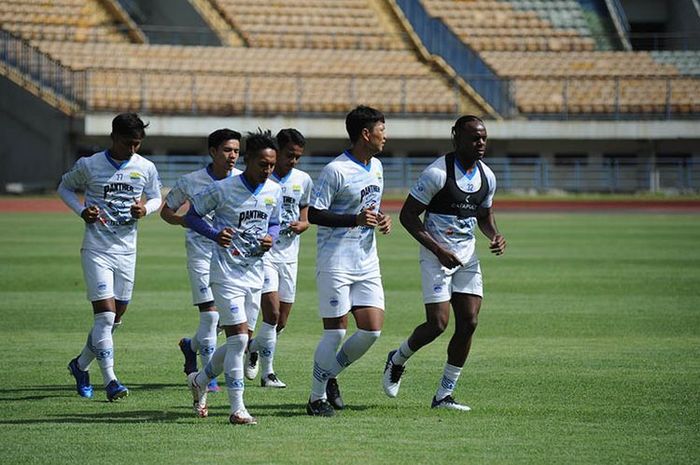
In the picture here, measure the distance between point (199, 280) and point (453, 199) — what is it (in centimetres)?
238

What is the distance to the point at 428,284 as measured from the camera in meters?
9.79

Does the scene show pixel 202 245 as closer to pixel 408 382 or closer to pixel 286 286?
pixel 286 286

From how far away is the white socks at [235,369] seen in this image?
29.8 feet


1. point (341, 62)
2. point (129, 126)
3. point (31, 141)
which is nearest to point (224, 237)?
point (129, 126)

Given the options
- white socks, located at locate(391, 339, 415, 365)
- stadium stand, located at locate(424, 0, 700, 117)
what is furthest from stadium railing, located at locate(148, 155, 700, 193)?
white socks, located at locate(391, 339, 415, 365)

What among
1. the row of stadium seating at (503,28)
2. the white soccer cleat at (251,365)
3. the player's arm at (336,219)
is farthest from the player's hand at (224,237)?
the row of stadium seating at (503,28)

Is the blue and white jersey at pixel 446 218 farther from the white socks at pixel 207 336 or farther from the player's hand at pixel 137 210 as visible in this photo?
the player's hand at pixel 137 210

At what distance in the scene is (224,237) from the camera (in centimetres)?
899

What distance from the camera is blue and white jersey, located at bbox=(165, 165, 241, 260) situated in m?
10.8

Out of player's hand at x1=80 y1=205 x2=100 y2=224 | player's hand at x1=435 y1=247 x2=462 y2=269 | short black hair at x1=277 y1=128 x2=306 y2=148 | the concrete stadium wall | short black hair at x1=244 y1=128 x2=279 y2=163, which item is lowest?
player's hand at x1=435 y1=247 x2=462 y2=269

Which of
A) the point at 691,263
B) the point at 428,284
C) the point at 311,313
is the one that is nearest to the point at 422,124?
the point at 691,263

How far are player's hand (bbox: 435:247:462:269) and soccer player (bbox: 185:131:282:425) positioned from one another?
3.99ft

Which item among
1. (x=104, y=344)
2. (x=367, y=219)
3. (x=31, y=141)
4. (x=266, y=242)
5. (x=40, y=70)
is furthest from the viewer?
(x=31, y=141)

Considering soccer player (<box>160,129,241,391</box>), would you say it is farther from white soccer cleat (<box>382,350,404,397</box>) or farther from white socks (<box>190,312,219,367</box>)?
white soccer cleat (<box>382,350,404,397</box>)
